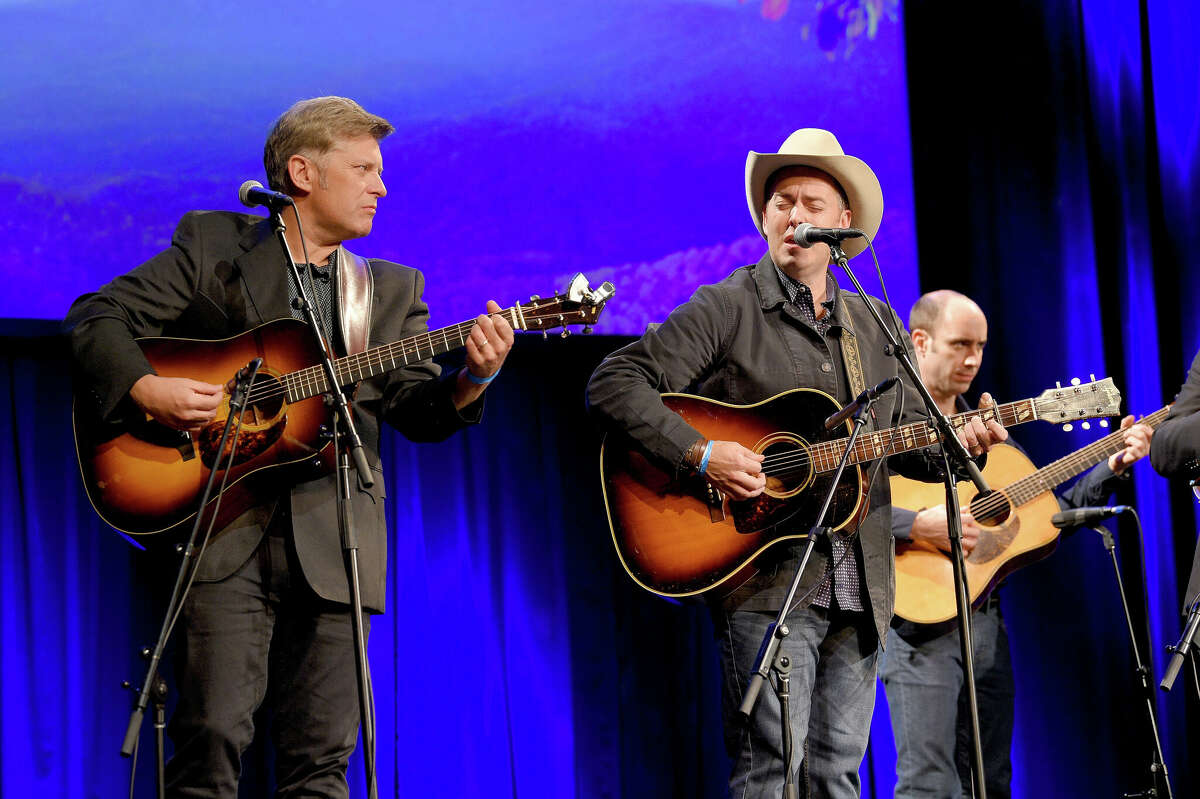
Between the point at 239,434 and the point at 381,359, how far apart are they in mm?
386

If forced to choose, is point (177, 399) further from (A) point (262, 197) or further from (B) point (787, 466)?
(B) point (787, 466)

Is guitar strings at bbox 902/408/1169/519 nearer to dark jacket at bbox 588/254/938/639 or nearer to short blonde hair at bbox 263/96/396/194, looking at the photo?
dark jacket at bbox 588/254/938/639

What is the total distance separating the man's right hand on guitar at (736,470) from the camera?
2.94 metres

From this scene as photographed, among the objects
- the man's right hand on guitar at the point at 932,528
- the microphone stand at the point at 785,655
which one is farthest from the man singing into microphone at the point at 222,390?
the man's right hand on guitar at the point at 932,528

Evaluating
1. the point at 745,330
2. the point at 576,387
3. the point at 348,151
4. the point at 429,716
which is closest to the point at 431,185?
the point at 576,387

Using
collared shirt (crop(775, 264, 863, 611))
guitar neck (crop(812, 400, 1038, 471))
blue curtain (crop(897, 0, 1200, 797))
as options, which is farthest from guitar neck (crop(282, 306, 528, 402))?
blue curtain (crop(897, 0, 1200, 797))

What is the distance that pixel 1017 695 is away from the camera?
4.97 m

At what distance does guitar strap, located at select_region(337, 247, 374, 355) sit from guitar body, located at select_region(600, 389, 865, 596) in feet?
2.48

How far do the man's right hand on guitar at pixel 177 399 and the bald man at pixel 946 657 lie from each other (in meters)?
2.51

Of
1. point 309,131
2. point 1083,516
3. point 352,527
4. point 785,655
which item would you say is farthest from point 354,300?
point 1083,516

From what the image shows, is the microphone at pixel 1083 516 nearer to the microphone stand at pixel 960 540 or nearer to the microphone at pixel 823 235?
the microphone stand at pixel 960 540

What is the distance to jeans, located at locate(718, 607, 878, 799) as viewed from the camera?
2.72 m

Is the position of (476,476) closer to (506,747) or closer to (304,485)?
(506,747)

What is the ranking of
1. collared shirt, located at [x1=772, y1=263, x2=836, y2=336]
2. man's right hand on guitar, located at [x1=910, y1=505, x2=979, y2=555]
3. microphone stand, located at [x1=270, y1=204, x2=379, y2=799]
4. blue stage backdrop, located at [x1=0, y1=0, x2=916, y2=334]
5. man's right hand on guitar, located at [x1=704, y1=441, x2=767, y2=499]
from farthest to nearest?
1. man's right hand on guitar, located at [x1=910, y1=505, x2=979, y2=555]
2. blue stage backdrop, located at [x1=0, y1=0, x2=916, y2=334]
3. collared shirt, located at [x1=772, y1=263, x2=836, y2=336]
4. man's right hand on guitar, located at [x1=704, y1=441, x2=767, y2=499]
5. microphone stand, located at [x1=270, y1=204, x2=379, y2=799]
